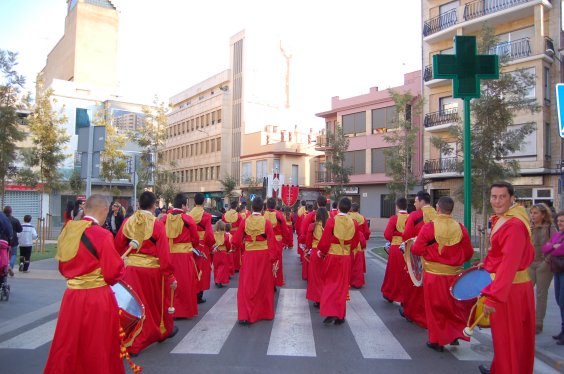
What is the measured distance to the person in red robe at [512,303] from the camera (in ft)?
13.6

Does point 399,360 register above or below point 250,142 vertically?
below

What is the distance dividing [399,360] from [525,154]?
2364 centimetres

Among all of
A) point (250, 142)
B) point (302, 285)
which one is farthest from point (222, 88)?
point (302, 285)

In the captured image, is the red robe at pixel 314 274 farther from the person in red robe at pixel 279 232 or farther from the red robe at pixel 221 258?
the red robe at pixel 221 258

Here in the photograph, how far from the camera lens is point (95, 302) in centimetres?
412

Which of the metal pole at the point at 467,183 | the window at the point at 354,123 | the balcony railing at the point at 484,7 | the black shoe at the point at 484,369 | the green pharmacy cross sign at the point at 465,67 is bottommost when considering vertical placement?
the black shoe at the point at 484,369

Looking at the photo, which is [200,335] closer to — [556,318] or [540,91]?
[556,318]

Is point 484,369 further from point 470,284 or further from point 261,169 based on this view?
point 261,169

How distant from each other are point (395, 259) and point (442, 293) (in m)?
3.23

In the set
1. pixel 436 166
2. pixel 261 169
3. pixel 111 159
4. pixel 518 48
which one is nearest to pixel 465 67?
pixel 111 159

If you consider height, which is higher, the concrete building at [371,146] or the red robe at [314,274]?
the concrete building at [371,146]

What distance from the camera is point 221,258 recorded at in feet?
37.8

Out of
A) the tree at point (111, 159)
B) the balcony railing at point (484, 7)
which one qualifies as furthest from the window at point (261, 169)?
the balcony railing at point (484, 7)

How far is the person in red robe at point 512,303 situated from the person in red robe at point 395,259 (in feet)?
15.8
